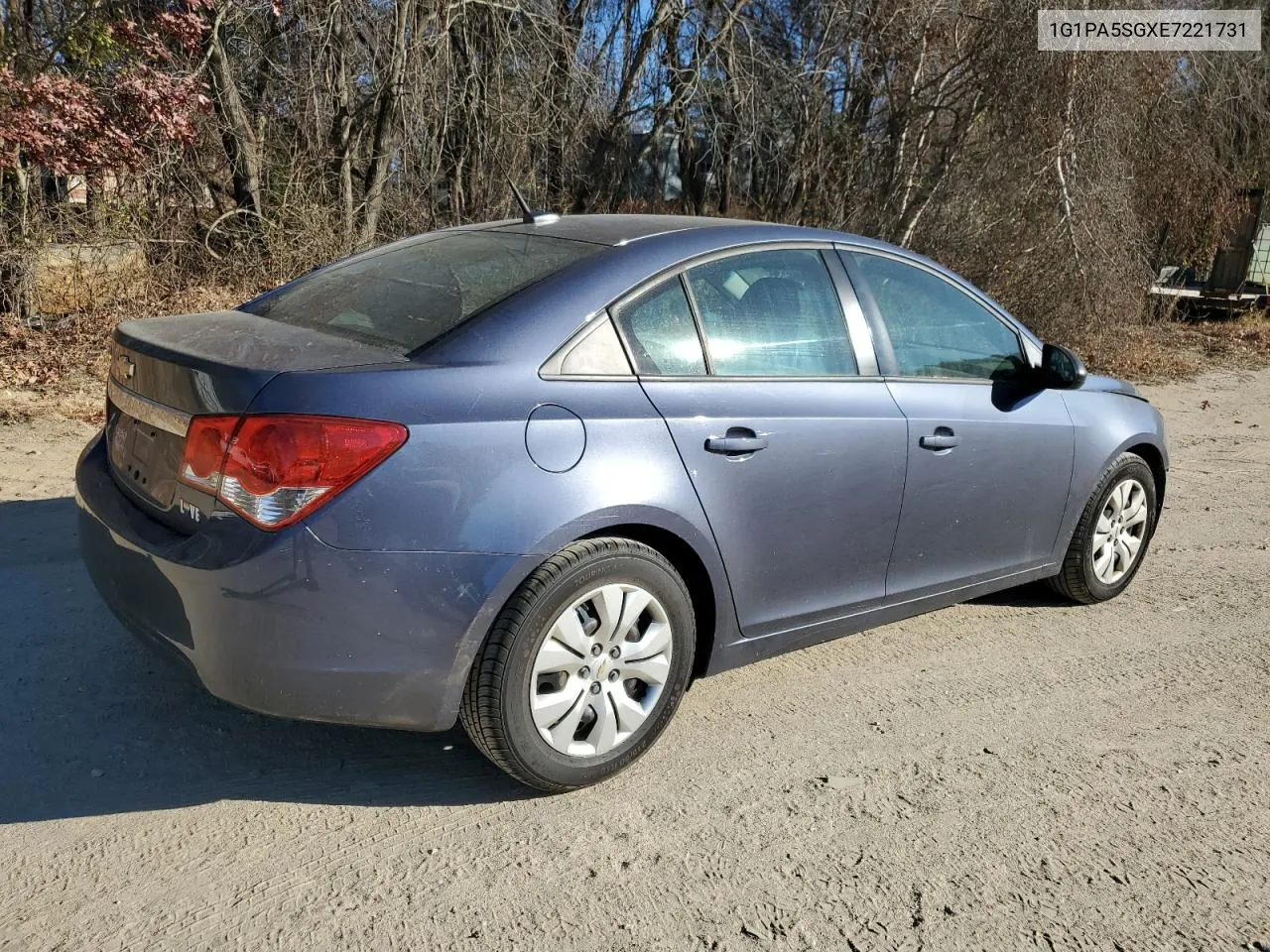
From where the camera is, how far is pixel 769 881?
295cm

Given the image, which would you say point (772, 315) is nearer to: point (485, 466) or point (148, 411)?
point (485, 466)

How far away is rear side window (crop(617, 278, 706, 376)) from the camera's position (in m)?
3.46

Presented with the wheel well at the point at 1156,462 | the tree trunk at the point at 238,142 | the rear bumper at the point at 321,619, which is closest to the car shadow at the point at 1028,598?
the wheel well at the point at 1156,462

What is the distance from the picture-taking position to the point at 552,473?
122 inches

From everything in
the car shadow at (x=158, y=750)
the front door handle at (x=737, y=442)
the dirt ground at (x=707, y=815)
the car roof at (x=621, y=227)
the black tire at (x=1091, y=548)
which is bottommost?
the dirt ground at (x=707, y=815)

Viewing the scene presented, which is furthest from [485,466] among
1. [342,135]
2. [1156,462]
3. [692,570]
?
[342,135]

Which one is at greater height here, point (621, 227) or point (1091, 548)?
point (621, 227)

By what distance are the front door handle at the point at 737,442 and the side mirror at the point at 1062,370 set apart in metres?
1.61

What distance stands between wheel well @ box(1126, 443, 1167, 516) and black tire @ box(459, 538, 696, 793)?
2.88 m

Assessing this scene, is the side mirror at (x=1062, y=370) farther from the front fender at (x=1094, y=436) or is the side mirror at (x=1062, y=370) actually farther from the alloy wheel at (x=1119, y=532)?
the alloy wheel at (x=1119, y=532)

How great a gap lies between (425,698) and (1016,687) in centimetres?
227

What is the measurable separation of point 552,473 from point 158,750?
149 centimetres

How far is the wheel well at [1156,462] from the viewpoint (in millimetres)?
5238

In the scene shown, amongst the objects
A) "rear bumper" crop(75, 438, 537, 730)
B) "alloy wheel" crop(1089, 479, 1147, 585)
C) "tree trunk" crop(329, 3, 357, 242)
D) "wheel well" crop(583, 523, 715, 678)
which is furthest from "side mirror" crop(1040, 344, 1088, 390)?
"tree trunk" crop(329, 3, 357, 242)
